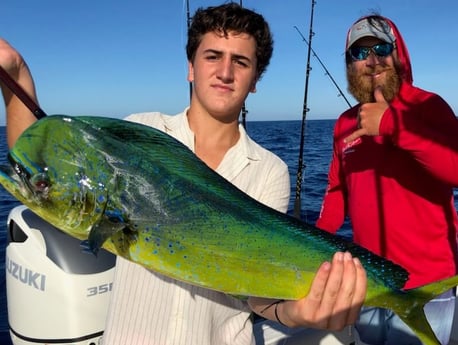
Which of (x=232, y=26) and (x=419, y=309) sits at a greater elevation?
(x=232, y=26)

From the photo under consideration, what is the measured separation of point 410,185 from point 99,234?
7.01 feet

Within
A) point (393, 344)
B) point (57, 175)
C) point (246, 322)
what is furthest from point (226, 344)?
point (393, 344)

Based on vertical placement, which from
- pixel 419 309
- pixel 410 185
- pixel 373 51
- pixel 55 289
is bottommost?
pixel 55 289

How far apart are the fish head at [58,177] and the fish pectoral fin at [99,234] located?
0.12ft

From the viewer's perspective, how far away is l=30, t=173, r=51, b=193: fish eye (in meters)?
1.32

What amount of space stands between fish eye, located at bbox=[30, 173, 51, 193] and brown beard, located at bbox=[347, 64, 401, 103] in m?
2.34

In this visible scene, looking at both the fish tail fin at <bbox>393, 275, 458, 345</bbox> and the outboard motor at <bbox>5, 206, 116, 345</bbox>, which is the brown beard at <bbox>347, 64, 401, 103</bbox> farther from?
the outboard motor at <bbox>5, 206, 116, 345</bbox>

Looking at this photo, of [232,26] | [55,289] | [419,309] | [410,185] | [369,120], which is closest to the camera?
[419,309]

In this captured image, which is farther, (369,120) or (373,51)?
(373,51)

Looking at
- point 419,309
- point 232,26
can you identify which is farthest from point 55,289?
point 419,309

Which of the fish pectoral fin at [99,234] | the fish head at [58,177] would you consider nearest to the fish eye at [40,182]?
the fish head at [58,177]

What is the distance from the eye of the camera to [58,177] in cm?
134

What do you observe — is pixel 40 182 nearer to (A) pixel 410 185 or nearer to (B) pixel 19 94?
(B) pixel 19 94

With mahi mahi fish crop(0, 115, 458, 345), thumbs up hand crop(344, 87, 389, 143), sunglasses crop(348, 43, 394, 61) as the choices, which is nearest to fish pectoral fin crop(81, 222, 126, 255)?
mahi mahi fish crop(0, 115, 458, 345)
